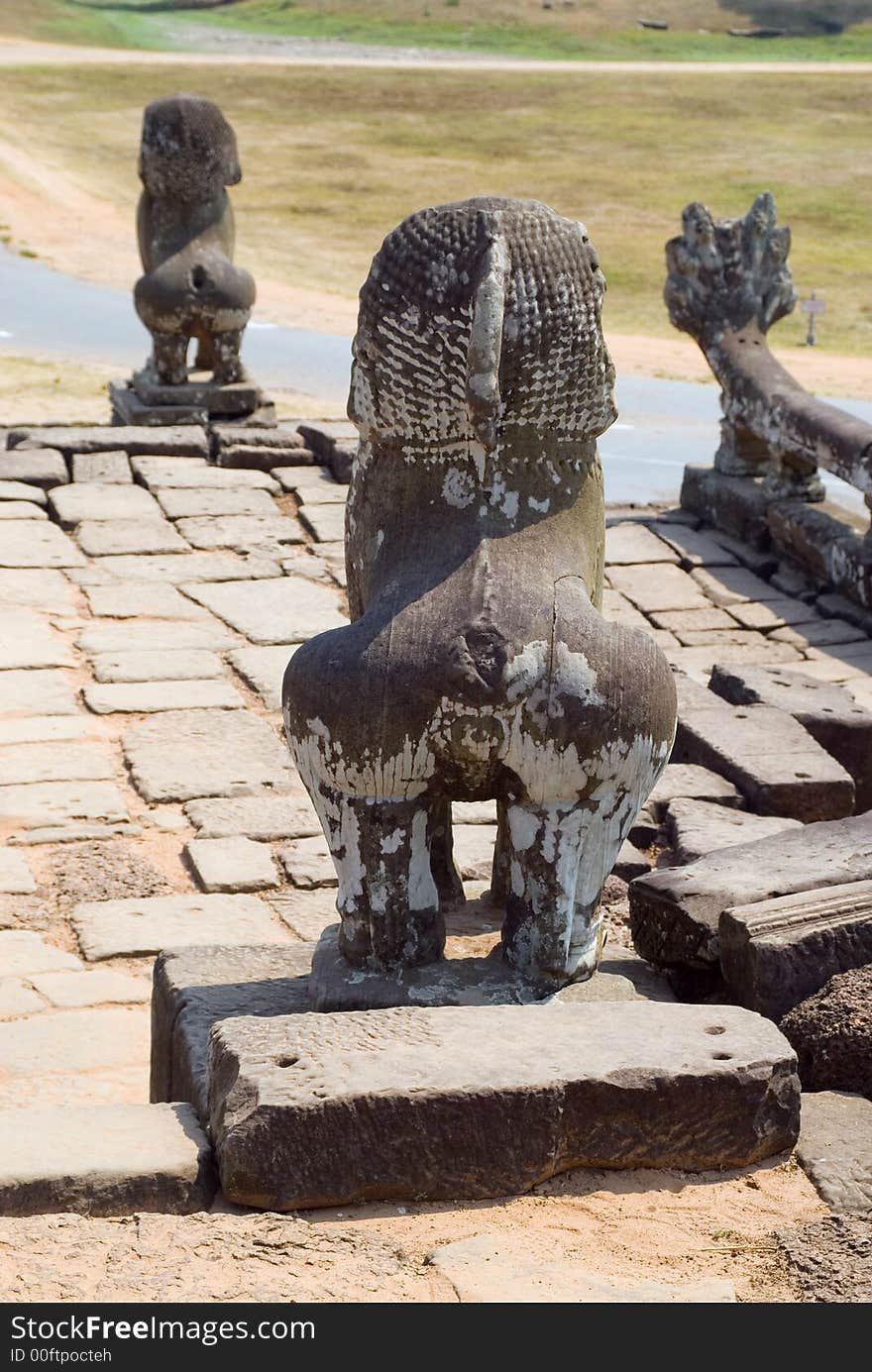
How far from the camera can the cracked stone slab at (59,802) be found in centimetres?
634

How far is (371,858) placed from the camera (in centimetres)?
373

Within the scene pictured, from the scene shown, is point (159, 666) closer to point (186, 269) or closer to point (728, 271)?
point (728, 271)

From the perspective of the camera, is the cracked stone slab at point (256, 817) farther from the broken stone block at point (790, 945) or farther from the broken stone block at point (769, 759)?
the broken stone block at point (790, 945)

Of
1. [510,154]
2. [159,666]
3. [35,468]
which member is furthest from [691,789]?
[510,154]

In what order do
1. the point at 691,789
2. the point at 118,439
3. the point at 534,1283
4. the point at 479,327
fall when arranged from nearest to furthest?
the point at 534,1283 → the point at 479,327 → the point at 691,789 → the point at 118,439

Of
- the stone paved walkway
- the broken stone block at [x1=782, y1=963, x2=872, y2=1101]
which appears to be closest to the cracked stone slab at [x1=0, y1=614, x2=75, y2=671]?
the stone paved walkway

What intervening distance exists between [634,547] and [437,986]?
23.0 ft

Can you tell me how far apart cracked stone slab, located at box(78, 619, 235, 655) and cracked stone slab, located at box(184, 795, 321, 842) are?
1.90m

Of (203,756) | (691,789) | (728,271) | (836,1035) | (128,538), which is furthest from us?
(728,271)

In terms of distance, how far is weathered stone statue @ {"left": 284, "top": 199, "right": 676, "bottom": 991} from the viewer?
11.9ft

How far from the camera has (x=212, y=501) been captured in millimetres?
11047

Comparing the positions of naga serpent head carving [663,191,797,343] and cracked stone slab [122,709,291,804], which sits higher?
naga serpent head carving [663,191,797,343]

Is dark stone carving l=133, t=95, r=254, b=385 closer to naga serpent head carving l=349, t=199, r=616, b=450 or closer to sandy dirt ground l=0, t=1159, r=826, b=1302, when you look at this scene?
naga serpent head carving l=349, t=199, r=616, b=450

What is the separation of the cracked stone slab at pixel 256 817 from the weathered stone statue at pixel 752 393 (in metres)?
4.29
